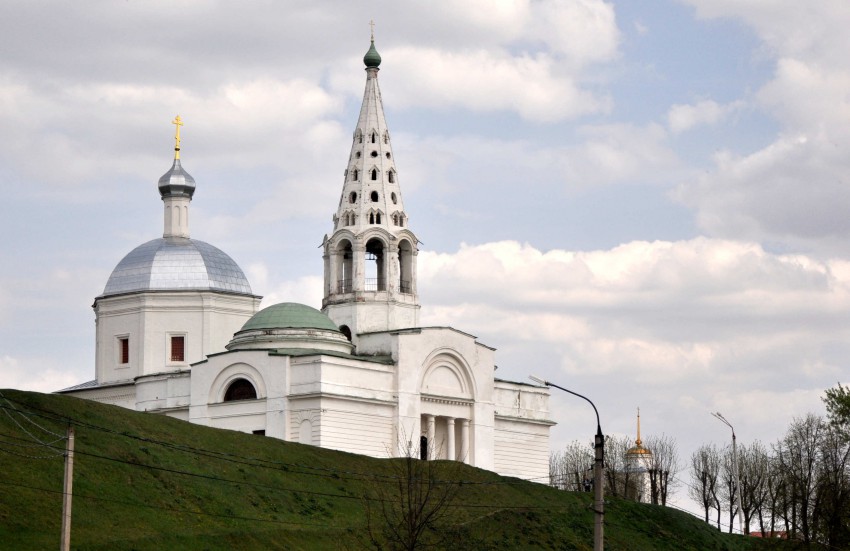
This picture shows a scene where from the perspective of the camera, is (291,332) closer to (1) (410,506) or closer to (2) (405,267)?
(2) (405,267)

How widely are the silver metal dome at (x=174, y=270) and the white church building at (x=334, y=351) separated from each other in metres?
0.06

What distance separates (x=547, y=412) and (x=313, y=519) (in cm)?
2416

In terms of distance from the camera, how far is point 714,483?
258 feet

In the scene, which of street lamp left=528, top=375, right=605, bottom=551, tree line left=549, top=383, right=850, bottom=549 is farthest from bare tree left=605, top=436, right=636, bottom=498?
street lamp left=528, top=375, right=605, bottom=551

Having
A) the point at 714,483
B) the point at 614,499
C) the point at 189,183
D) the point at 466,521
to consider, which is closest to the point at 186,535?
the point at 466,521

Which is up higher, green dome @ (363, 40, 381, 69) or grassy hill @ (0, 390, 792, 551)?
green dome @ (363, 40, 381, 69)

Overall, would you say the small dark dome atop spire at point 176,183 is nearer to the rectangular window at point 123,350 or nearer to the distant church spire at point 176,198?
the distant church spire at point 176,198

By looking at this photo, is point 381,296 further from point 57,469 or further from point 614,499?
point 57,469

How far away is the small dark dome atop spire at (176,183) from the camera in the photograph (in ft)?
236

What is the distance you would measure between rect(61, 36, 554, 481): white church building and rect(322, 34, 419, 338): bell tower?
0.20 ft

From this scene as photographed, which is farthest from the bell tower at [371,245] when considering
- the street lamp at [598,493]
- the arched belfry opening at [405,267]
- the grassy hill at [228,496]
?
the street lamp at [598,493]

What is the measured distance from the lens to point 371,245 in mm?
67312

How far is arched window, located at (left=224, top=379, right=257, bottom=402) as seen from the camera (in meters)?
61.9

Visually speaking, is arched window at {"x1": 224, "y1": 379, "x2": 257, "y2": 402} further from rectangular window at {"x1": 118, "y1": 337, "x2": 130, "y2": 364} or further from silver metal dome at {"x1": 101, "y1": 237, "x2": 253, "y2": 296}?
rectangular window at {"x1": 118, "y1": 337, "x2": 130, "y2": 364}
